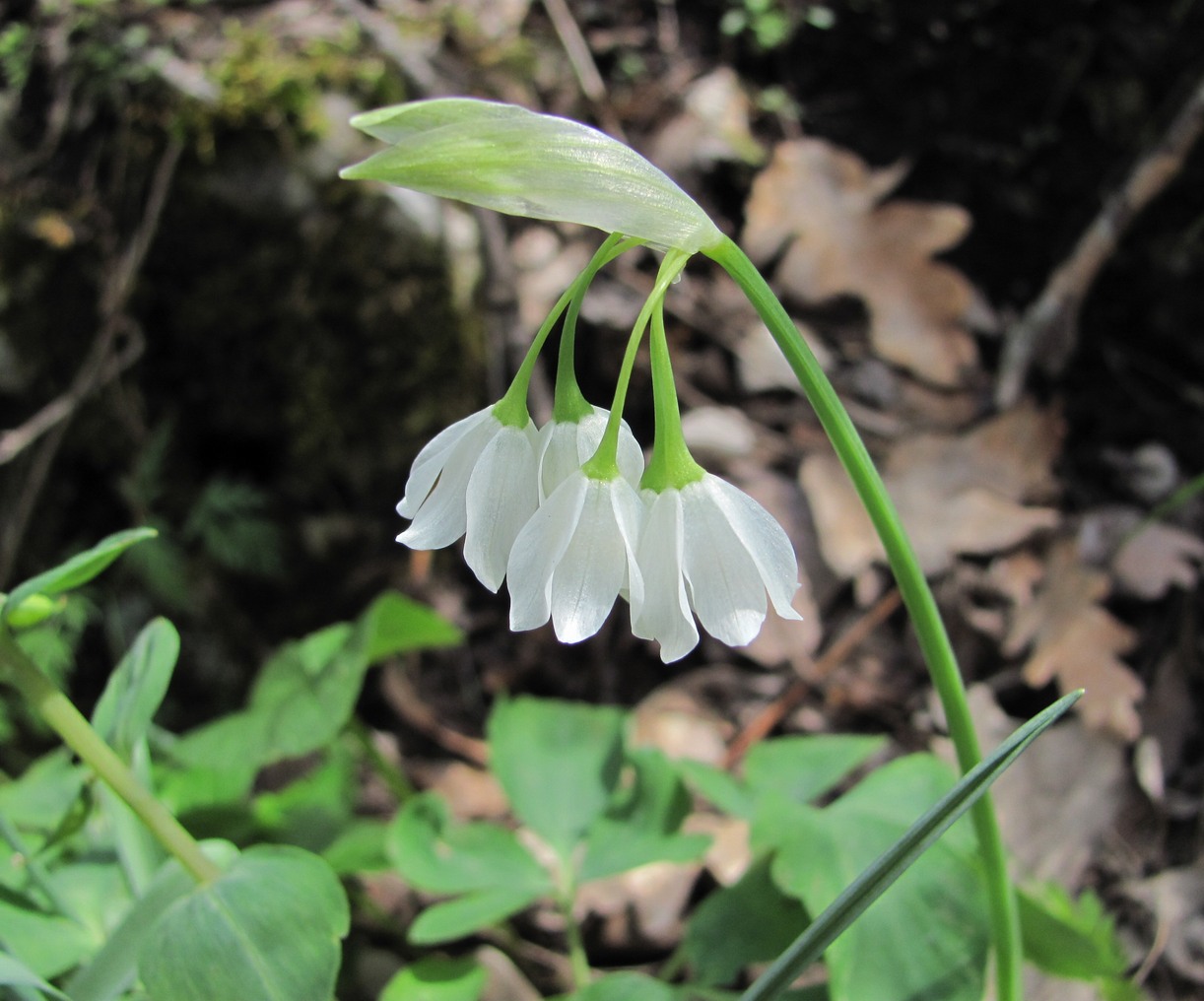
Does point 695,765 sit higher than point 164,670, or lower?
lower

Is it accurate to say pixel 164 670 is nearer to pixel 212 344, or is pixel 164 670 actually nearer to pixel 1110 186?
pixel 212 344

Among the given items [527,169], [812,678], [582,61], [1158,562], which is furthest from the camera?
[582,61]

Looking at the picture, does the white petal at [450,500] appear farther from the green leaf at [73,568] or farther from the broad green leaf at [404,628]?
the broad green leaf at [404,628]

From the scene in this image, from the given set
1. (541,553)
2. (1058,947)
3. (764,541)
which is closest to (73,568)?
(541,553)

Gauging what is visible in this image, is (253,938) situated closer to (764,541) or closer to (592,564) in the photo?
(592,564)

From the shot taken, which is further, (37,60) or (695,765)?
(37,60)

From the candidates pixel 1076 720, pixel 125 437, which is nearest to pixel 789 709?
pixel 1076 720

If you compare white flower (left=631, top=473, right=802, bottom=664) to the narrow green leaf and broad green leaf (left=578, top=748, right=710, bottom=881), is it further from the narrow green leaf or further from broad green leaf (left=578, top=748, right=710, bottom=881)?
broad green leaf (left=578, top=748, right=710, bottom=881)

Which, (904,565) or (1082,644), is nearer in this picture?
(904,565)
